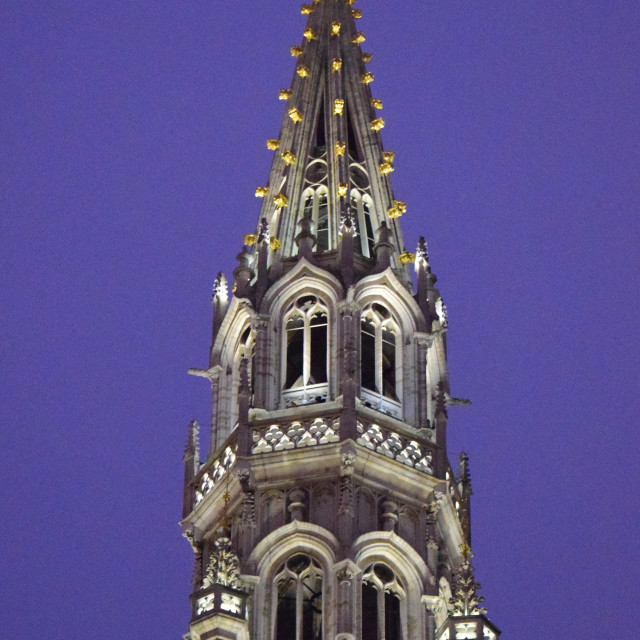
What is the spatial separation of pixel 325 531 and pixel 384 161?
1569 centimetres

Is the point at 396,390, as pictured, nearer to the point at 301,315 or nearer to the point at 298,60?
the point at 301,315

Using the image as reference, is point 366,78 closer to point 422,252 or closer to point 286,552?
point 422,252

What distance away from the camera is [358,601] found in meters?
64.1

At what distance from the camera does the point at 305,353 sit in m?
69.6

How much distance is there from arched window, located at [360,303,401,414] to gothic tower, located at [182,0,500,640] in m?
0.07

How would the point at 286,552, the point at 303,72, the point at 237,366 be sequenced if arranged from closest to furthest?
1. the point at 286,552
2. the point at 237,366
3. the point at 303,72

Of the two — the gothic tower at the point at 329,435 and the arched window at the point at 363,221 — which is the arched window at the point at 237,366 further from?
the arched window at the point at 363,221

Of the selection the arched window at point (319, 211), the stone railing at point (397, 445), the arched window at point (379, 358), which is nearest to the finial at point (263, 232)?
the arched window at point (319, 211)

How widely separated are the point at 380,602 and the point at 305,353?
829cm

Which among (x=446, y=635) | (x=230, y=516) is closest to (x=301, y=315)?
(x=230, y=516)

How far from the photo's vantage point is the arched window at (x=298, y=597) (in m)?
64.6

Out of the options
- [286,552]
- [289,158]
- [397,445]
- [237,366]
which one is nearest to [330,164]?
[289,158]

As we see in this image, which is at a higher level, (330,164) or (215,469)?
(330,164)

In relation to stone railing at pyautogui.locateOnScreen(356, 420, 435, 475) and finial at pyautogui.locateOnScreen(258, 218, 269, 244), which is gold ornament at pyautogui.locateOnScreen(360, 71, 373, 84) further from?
stone railing at pyautogui.locateOnScreen(356, 420, 435, 475)
